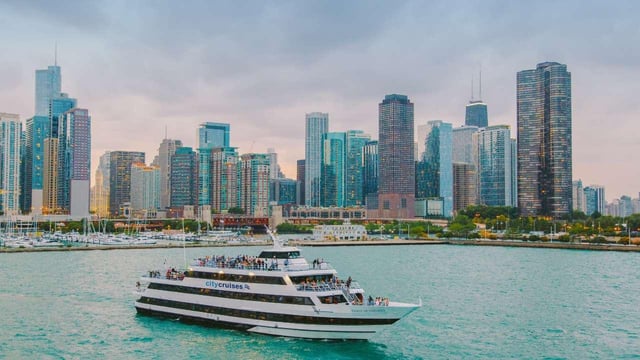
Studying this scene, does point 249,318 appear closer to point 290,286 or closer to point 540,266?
point 290,286

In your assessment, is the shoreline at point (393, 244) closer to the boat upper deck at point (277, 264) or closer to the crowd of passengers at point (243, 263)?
the crowd of passengers at point (243, 263)

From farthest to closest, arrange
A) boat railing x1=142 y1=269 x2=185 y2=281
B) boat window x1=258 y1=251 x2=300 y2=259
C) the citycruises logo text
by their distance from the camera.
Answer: boat railing x1=142 y1=269 x2=185 y2=281 → boat window x1=258 y1=251 x2=300 y2=259 → the citycruises logo text

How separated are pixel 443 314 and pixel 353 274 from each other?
30.1 metres

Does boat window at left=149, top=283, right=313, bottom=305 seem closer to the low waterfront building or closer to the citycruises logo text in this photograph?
the citycruises logo text

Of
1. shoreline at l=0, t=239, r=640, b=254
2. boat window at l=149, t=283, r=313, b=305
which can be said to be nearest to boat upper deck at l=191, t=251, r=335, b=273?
boat window at l=149, t=283, r=313, b=305

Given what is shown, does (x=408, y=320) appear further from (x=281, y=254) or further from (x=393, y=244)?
(x=393, y=244)

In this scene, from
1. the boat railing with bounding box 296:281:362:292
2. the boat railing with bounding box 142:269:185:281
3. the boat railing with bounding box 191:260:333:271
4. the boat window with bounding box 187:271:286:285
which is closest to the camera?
the boat railing with bounding box 296:281:362:292

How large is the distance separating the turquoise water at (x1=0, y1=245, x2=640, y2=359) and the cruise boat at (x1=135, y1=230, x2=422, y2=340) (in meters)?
0.90

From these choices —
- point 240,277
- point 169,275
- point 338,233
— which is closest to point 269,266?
point 240,277

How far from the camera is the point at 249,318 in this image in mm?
42094

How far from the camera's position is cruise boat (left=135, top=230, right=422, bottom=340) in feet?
128

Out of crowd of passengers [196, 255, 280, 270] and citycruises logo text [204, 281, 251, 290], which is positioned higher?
crowd of passengers [196, 255, 280, 270]

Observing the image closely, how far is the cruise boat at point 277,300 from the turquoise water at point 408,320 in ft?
2.95

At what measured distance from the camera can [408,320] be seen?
49.3 meters
